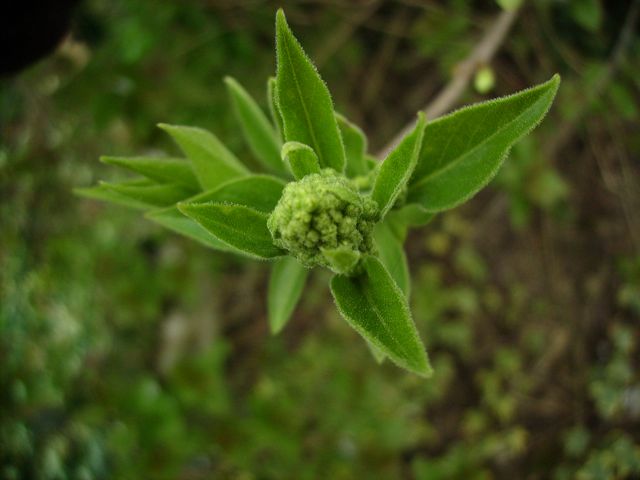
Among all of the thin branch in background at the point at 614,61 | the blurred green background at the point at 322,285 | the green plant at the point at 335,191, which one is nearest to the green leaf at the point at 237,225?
the green plant at the point at 335,191

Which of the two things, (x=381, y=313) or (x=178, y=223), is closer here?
(x=381, y=313)

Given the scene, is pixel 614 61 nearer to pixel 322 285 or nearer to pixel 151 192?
pixel 151 192

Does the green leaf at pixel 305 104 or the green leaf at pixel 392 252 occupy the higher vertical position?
the green leaf at pixel 305 104

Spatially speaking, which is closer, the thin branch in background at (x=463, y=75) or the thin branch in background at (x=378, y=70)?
the thin branch in background at (x=463, y=75)

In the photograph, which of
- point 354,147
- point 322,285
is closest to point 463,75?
point 354,147

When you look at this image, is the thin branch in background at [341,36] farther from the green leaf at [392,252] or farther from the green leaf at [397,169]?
the green leaf at [397,169]
